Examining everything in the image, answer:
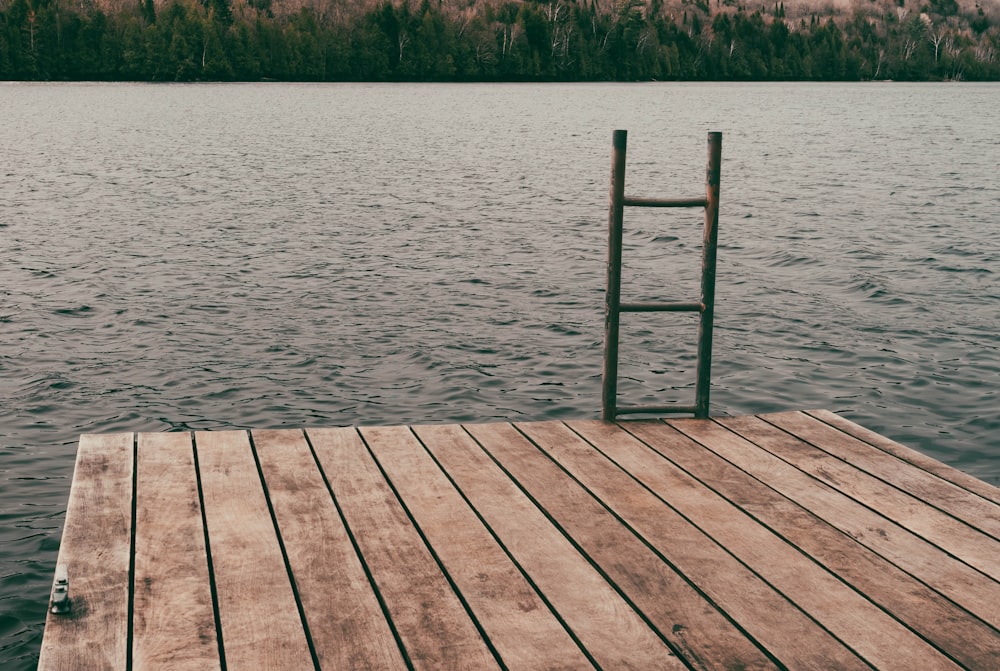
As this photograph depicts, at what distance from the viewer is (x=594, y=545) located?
4.48 meters

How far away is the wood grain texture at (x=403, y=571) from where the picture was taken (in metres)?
3.58

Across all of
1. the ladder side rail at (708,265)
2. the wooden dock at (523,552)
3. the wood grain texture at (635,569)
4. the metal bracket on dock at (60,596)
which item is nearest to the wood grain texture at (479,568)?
the wooden dock at (523,552)

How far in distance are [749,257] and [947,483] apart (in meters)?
14.7

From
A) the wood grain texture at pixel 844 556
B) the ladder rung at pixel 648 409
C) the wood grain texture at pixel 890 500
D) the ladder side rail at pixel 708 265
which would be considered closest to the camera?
the wood grain texture at pixel 844 556

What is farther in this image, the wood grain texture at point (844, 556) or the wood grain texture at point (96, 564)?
the wood grain texture at point (844, 556)

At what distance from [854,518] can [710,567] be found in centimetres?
95

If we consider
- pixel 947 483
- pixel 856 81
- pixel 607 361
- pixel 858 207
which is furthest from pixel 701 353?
pixel 856 81

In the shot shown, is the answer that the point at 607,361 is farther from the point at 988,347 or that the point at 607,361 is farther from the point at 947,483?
the point at 988,347

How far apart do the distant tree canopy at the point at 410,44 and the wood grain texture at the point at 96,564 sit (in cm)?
12673

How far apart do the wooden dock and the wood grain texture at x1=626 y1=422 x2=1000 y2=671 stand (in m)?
0.01

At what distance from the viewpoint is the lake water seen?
10.4m

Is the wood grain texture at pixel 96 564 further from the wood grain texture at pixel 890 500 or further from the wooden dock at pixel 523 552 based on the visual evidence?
the wood grain texture at pixel 890 500

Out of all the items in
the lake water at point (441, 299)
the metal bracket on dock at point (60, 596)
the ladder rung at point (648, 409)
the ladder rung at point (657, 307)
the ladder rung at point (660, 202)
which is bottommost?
the lake water at point (441, 299)

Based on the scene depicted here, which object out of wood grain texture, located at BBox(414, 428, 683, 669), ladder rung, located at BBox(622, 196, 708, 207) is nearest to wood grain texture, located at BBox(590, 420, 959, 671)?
wood grain texture, located at BBox(414, 428, 683, 669)
